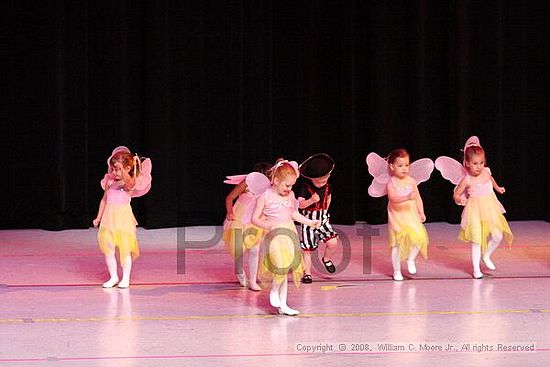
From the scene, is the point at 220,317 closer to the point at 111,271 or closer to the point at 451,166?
the point at 111,271

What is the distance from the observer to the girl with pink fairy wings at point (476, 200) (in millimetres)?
8805

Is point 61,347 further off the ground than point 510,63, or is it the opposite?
point 510,63

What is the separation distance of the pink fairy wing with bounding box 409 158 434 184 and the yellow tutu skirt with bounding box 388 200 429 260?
27cm

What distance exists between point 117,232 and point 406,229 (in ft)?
6.90

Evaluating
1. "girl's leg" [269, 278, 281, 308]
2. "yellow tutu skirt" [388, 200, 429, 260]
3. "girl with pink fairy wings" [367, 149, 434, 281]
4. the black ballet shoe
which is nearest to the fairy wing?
"girl with pink fairy wings" [367, 149, 434, 281]

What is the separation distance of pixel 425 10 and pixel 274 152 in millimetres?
1998

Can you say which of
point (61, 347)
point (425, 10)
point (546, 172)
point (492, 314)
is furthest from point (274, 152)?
point (61, 347)

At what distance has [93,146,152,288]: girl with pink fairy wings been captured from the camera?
848cm

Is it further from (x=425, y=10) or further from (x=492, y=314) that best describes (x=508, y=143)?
(x=492, y=314)

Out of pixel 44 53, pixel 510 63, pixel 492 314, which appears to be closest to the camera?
pixel 492 314

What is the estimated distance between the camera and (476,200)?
29.1 ft

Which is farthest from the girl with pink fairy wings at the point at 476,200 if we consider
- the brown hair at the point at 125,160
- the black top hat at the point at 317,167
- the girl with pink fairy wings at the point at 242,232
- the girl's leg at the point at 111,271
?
the girl's leg at the point at 111,271

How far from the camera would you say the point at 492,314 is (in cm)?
757

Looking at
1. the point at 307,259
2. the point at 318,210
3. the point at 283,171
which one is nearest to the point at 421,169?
the point at 318,210
